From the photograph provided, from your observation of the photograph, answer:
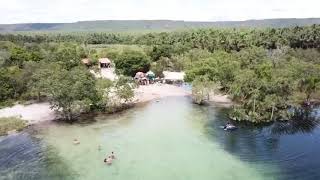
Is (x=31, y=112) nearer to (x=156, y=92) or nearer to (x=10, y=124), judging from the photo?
(x=10, y=124)

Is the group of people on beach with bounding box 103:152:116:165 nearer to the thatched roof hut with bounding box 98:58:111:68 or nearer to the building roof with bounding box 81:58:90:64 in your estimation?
the building roof with bounding box 81:58:90:64

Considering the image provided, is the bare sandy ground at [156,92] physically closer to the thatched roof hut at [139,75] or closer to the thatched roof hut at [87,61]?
the thatched roof hut at [139,75]

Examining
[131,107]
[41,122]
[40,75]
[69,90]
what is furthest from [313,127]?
[40,75]

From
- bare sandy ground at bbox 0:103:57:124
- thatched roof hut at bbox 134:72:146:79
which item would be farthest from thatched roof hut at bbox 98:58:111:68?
bare sandy ground at bbox 0:103:57:124

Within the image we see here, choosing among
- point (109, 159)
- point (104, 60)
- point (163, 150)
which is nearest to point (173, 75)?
point (104, 60)

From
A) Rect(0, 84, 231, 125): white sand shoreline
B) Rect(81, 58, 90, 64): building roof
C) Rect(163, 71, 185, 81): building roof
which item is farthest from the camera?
Rect(81, 58, 90, 64): building roof

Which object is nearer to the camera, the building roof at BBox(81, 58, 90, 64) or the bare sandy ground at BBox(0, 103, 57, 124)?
the bare sandy ground at BBox(0, 103, 57, 124)
